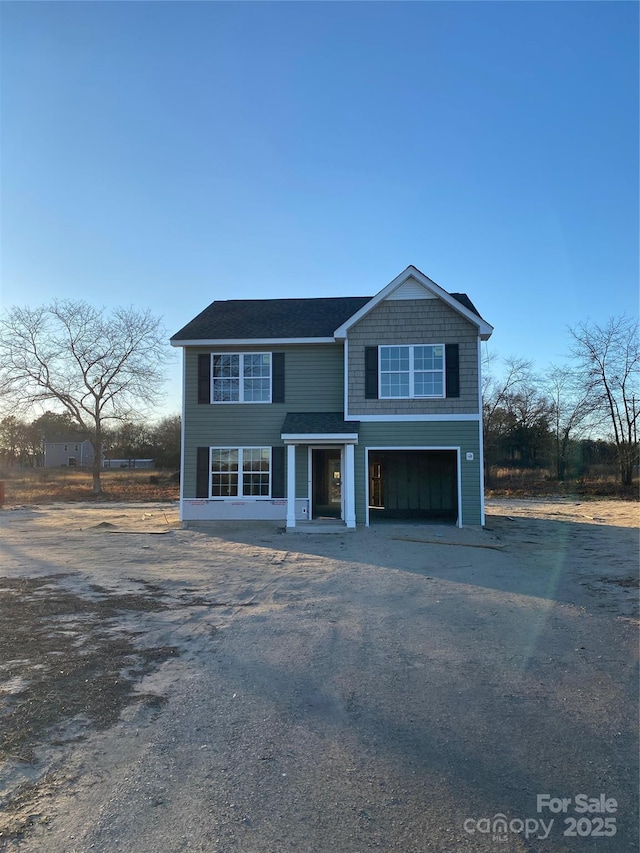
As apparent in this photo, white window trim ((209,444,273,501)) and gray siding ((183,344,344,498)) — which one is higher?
gray siding ((183,344,344,498))

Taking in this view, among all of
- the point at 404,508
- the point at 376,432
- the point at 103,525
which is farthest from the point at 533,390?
the point at 103,525

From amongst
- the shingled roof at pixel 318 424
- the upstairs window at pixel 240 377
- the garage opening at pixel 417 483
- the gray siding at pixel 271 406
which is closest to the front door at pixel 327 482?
the garage opening at pixel 417 483

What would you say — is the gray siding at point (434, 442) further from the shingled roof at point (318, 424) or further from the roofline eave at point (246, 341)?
the roofline eave at point (246, 341)

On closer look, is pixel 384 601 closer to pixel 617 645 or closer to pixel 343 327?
pixel 617 645

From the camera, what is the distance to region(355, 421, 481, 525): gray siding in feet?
52.8

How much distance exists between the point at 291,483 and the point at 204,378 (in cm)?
414

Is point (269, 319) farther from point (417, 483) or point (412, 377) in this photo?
point (417, 483)

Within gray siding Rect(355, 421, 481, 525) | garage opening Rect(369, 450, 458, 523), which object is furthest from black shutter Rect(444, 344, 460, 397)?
garage opening Rect(369, 450, 458, 523)

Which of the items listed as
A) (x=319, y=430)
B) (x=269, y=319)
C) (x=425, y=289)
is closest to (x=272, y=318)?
(x=269, y=319)

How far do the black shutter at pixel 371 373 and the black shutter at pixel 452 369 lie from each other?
1.97 metres

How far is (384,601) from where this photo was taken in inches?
→ 324

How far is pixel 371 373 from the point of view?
→ 1653 cm

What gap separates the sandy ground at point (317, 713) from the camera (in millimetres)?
3041

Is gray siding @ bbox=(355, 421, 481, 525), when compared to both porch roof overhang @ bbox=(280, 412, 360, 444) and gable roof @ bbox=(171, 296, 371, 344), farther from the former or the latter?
gable roof @ bbox=(171, 296, 371, 344)
